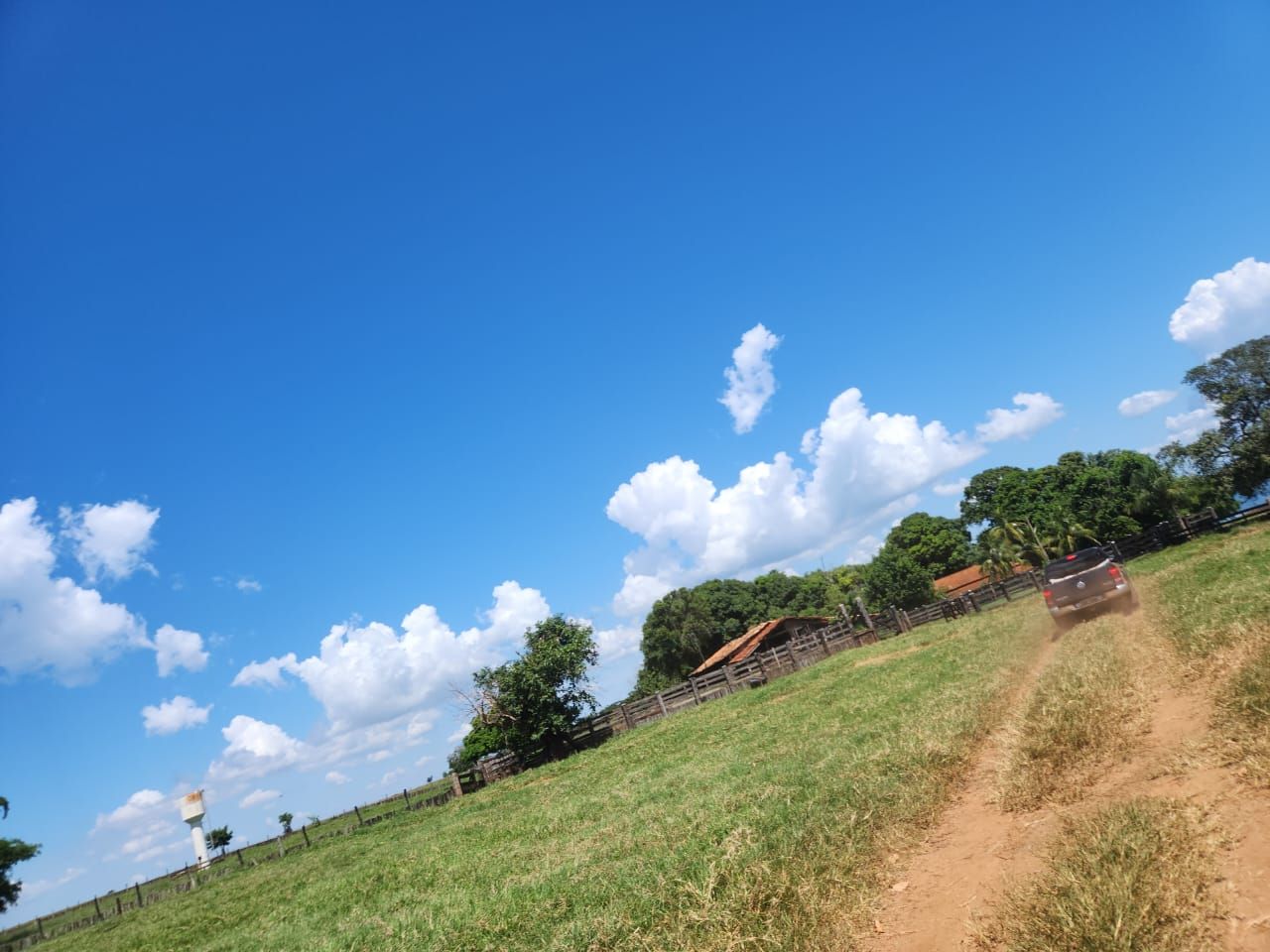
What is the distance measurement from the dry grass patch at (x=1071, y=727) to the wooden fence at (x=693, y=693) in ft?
78.4

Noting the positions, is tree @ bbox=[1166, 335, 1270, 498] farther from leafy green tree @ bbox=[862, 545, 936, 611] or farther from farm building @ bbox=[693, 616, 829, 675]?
farm building @ bbox=[693, 616, 829, 675]

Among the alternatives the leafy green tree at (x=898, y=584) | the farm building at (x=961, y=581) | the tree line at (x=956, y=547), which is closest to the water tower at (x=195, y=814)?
the tree line at (x=956, y=547)

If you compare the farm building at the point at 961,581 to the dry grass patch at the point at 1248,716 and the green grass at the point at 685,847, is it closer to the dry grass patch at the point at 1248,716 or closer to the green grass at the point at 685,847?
the green grass at the point at 685,847

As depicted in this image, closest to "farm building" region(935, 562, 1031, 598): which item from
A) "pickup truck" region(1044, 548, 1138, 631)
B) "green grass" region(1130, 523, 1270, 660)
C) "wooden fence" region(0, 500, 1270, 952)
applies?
"wooden fence" region(0, 500, 1270, 952)

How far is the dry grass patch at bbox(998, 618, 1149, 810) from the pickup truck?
22.5 ft

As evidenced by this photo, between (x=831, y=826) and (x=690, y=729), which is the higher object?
(x=831, y=826)

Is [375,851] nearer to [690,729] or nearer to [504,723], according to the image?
[690,729]

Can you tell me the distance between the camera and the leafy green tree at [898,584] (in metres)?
52.6

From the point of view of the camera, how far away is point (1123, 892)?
3.62 metres

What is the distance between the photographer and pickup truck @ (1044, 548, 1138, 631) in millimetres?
16219

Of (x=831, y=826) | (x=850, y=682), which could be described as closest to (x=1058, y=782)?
(x=831, y=826)

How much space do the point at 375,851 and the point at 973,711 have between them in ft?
56.7

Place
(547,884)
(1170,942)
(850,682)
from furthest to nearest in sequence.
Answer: (850,682) → (547,884) → (1170,942)

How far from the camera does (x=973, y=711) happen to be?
1004 centimetres
